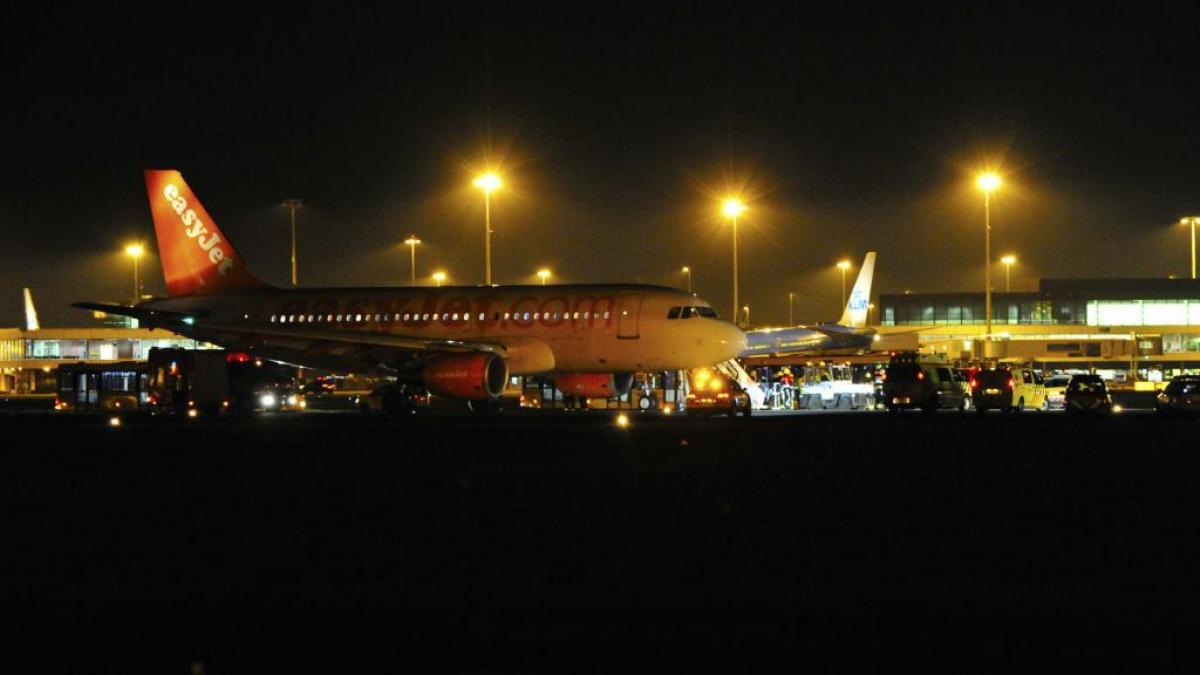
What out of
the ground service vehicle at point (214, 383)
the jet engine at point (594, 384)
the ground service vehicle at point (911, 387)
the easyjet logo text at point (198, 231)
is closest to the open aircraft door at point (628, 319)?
the jet engine at point (594, 384)

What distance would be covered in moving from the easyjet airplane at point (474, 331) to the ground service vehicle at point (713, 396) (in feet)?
4.28

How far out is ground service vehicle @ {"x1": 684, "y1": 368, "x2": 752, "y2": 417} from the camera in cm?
5288

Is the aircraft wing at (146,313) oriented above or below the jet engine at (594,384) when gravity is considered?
above

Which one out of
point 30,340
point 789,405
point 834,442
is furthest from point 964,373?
point 30,340

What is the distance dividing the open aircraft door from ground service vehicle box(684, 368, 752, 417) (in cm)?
307

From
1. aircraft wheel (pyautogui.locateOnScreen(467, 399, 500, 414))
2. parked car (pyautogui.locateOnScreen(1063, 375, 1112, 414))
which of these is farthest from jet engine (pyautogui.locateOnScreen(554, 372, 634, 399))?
parked car (pyautogui.locateOnScreen(1063, 375, 1112, 414))

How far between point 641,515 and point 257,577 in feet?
20.1

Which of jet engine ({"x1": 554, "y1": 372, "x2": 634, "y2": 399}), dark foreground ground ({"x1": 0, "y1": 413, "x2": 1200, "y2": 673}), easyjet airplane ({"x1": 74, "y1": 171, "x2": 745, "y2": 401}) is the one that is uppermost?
easyjet airplane ({"x1": 74, "y1": 171, "x2": 745, "y2": 401})

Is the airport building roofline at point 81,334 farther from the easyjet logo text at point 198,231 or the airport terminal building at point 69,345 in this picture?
the easyjet logo text at point 198,231

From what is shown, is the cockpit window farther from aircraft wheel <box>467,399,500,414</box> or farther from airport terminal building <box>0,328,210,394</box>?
airport terminal building <box>0,328,210,394</box>

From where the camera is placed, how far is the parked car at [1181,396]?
59.4 meters

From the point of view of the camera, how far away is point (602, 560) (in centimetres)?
1588

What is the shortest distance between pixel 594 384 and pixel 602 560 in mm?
38841

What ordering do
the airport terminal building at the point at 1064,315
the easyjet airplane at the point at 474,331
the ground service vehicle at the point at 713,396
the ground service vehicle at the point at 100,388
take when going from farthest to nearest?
the airport terminal building at the point at 1064,315, the ground service vehicle at the point at 100,388, the ground service vehicle at the point at 713,396, the easyjet airplane at the point at 474,331
